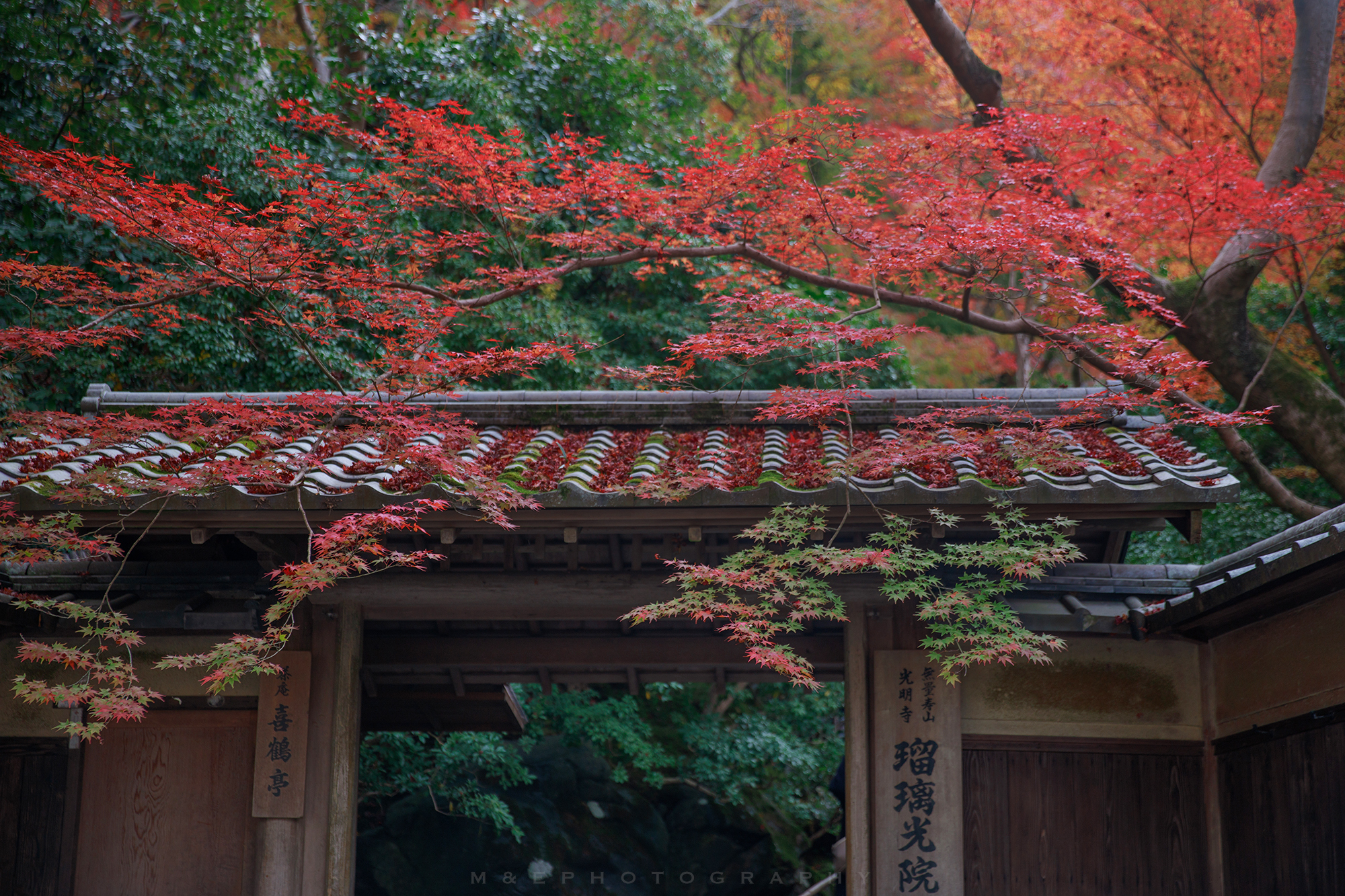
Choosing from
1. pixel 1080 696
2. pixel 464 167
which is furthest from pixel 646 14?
pixel 1080 696

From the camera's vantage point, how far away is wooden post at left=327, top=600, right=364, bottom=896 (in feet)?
18.6

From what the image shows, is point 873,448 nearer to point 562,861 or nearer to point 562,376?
point 562,376

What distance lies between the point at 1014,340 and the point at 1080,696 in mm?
11768

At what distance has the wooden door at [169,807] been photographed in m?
5.90

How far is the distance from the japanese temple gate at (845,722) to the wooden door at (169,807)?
1 centimetres

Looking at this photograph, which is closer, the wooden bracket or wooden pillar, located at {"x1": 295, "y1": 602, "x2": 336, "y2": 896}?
the wooden bracket

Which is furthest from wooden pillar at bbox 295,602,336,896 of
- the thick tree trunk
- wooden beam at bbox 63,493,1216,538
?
the thick tree trunk

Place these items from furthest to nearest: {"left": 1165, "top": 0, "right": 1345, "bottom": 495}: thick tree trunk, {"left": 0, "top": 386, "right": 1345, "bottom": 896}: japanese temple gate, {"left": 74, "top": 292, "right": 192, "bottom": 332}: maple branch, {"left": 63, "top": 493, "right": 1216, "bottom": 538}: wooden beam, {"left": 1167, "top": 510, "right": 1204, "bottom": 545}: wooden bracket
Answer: {"left": 1165, "top": 0, "right": 1345, "bottom": 495}: thick tree trunk, {"left": 74, "top": 292, "right": 192, "bottom": 332}: maple branch, {"left": 0, "top": 386, "right": 1345, "bottom": 896}: japanese temple gate, {"left": 63, "top": 493, "right": 1216, "bottom": 538}: wooden beam, {"left": 1167, "top": 510, "right": 1204, "bottom": 545}: wooden bracket

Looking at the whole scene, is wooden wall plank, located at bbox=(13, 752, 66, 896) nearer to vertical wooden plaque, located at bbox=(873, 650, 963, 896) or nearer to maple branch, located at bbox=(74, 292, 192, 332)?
maple branch, located at bbox=(74, 292, 192, 332)

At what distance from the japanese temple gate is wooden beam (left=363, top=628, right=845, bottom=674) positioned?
1.13 m

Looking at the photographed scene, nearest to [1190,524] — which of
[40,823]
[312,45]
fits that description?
[40,823]

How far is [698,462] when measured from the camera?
569 centimetres

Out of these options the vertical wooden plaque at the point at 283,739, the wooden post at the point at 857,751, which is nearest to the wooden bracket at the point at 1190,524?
the wooden post at the point at 857,751

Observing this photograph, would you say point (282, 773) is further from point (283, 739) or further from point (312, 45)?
point (312, 45)
